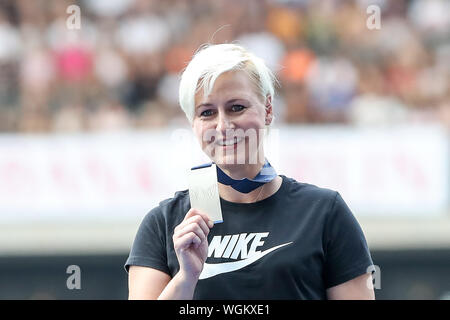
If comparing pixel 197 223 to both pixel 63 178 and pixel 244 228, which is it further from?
pixel 63 178

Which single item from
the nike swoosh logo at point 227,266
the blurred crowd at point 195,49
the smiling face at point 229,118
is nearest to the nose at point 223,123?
the smiling face at point 229,118

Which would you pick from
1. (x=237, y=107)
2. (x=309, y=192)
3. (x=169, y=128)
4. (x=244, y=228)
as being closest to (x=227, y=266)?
(x=244, y=228)

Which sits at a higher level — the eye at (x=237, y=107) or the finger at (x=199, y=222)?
the eye at (x=237, y=107)

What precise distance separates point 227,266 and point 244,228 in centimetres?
12

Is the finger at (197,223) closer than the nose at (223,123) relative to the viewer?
Yes

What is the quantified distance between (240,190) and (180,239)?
0.92 ft

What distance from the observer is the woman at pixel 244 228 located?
228 cm

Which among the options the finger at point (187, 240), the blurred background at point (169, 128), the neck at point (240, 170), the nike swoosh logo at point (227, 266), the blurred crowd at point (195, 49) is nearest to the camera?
the finger at point (187, 240)

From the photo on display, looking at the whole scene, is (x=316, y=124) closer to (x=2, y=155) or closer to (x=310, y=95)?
(x=310, y=95)

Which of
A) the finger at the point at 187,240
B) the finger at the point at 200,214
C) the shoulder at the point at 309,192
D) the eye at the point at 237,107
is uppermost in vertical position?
the eye at the point at 237,107

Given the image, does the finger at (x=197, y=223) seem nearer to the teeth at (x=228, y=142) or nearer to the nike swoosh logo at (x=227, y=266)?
the nike swoosh logo at (x=227, y=266)

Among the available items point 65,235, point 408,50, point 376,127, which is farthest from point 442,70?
point 65,235
